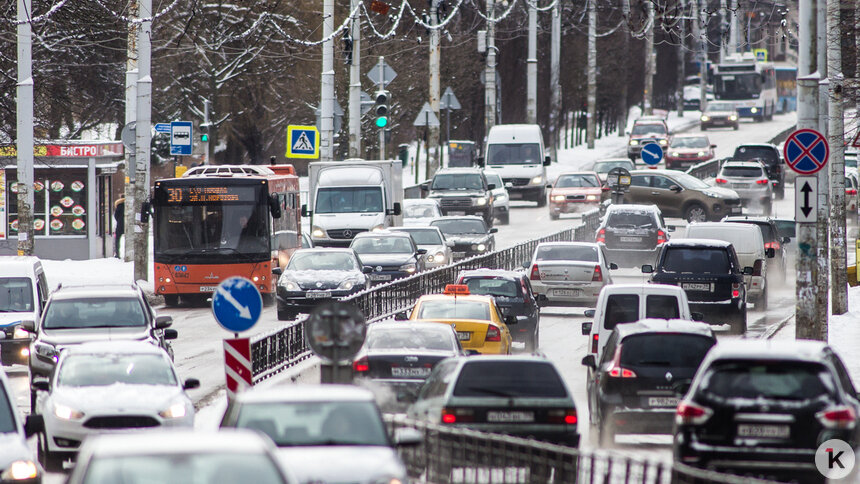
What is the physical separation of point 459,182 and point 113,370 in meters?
32.4

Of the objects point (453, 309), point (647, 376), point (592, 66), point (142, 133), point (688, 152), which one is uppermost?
point (592, 66)

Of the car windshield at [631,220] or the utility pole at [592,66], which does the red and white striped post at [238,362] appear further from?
the utility pole at [592,66]

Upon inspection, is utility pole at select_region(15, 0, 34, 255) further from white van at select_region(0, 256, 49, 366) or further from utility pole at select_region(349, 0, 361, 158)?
utility pole at select_region(349, 0, 361, 158)

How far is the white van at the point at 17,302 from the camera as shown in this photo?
22422 millimetres

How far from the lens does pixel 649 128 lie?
248ft

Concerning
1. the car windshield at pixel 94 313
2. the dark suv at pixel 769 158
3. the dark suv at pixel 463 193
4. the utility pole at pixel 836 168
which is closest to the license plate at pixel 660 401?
the car windshield at pixel 94 313

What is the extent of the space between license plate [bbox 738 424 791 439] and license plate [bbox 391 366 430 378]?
506 centimetres

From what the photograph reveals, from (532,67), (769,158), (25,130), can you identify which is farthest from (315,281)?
(532,67)

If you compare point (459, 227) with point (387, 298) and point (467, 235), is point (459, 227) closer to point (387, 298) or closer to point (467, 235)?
point (467, 235)

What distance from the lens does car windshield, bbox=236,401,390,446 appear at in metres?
10.4

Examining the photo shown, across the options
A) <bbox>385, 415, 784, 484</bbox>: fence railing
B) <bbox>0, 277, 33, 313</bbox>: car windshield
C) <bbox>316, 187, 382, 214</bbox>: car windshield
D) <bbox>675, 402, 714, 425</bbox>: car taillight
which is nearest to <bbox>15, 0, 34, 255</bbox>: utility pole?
<bbox>0, 277, 33, 313</bbox>: car windshield

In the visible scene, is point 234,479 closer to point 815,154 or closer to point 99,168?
point 815,154

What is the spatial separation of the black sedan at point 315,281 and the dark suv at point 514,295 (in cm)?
362

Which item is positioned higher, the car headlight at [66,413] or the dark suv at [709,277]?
the dark suv at [709,277]
